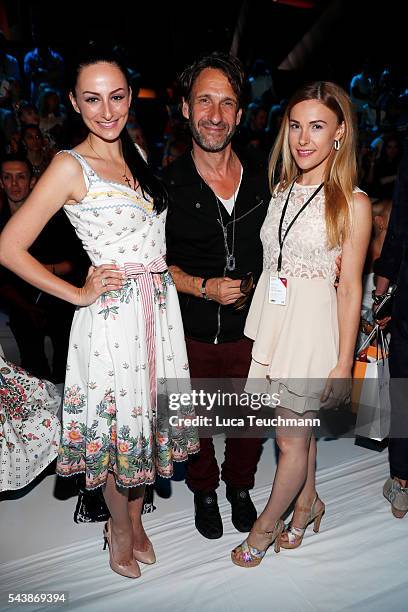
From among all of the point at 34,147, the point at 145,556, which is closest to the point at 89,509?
the point at 145,556

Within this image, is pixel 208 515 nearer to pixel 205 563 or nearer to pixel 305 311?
pixel 205 563

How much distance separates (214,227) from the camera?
2.06 metres

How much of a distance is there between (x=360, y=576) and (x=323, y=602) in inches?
8.0

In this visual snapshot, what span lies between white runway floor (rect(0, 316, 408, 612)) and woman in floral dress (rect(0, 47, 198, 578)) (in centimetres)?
31

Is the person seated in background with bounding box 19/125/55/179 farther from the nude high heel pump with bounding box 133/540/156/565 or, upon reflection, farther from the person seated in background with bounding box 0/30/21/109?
the nude high heel pump with bounding box 133/540/156/565

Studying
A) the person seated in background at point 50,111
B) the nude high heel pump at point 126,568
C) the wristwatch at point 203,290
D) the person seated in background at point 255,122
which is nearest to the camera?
the nude high heel pump at point 126,568

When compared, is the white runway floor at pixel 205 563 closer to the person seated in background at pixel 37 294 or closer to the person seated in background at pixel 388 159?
the person seated in background at pixel 37 294

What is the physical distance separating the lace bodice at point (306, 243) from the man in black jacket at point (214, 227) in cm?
23

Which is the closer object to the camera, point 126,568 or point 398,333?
point 126,568

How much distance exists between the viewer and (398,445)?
235 centimetres

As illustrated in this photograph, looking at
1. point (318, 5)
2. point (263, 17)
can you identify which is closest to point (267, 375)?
point (263, 17)

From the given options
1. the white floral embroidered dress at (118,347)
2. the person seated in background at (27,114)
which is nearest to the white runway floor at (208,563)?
the white floral embroidered dress at (118,347)

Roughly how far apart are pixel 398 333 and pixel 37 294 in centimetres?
227

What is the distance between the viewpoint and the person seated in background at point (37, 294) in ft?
10.8
